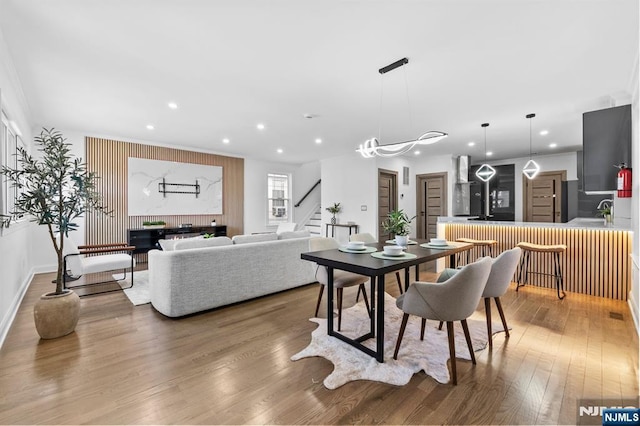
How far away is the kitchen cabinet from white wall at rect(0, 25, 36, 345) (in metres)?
6.13

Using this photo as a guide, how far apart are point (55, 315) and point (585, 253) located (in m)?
6.25

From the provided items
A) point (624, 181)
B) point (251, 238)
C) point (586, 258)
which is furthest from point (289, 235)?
point (586, 258)

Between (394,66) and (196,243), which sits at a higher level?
(394,66)

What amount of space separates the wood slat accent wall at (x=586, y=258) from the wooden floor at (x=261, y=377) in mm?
942

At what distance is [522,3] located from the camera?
81.1 inches

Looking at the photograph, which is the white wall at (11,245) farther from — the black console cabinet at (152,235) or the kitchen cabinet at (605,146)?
the kitchen cabinet at (605,146)

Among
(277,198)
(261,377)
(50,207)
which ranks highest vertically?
(277,198)

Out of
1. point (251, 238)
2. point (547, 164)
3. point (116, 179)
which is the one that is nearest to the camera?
point (251, 238)

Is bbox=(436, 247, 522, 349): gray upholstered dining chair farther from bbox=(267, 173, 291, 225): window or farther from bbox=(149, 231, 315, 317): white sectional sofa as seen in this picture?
bbox=(267, 173, 291, 225): window

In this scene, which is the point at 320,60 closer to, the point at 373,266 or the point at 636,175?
the point at 373,266

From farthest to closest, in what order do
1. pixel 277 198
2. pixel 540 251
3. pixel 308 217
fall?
1. pixel 308 217
2. pixel 277 198
3. pixel 540 251

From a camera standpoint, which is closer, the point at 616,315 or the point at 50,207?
the point at 50,207

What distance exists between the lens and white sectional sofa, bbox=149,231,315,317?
3.06m

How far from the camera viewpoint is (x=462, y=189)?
7.89 meters
